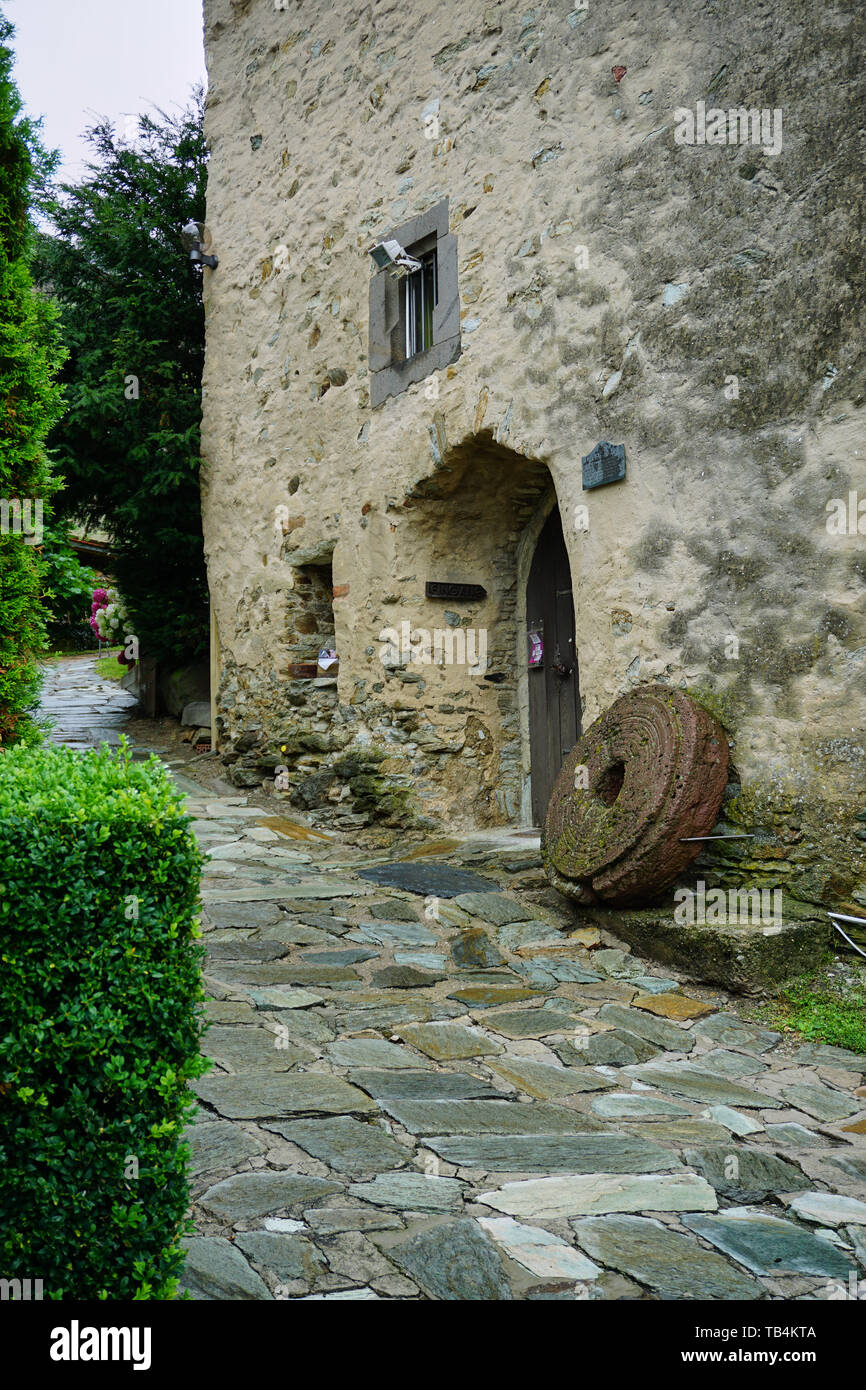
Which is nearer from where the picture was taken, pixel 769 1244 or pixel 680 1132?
pixel 769 1244

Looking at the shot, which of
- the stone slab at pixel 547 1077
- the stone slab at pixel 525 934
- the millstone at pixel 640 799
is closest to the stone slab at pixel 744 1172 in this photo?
the stone slab at pixel 547 1077

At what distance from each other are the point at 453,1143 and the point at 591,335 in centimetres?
381

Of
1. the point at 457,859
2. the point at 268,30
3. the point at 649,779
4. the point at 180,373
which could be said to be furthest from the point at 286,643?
the point at 268,30

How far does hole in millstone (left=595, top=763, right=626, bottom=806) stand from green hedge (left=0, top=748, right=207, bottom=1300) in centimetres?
302

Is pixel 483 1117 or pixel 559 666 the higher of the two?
pixel 559 666

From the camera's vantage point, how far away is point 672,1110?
9.11ft

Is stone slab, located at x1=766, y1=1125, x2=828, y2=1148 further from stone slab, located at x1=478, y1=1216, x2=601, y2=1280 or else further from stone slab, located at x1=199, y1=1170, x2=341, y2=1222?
stone slab, located at x1=199, y1=1170, x2=341, y2=1222

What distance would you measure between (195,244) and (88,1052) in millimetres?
8249

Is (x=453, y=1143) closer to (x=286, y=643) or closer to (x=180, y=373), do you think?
(x=286, y=643)

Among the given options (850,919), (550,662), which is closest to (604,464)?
(550,662)

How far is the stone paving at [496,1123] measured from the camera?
1.91 meters

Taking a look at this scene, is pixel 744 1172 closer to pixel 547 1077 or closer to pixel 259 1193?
pixel 547 1077

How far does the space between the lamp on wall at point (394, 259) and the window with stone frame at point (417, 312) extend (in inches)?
1.9

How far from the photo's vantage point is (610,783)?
14.6ft
